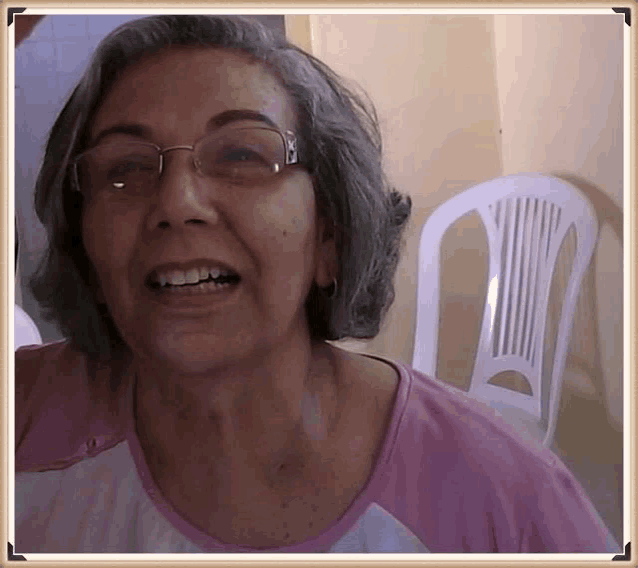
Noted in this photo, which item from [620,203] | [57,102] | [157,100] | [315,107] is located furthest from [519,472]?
[57,102]

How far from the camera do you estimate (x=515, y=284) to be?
3.43ft

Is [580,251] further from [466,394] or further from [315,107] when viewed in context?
[315,107]

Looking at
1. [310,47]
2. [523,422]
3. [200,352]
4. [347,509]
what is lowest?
[347,509]

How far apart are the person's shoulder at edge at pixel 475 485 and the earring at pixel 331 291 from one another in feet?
0.51

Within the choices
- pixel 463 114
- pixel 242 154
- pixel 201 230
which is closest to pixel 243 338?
pixel 201 230

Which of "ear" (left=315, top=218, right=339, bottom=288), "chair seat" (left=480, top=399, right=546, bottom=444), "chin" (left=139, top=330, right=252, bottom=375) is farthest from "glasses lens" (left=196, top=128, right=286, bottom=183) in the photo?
"chair seat" (left=480, top=399, right=546, bottom=444)

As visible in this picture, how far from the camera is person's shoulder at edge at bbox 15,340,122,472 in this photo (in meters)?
1.07

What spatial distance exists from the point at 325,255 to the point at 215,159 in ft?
0.71

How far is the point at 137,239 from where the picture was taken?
1017mm

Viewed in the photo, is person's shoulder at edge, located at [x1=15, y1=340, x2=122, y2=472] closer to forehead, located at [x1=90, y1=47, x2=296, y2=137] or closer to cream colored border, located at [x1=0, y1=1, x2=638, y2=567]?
cream colored border, located at [x1=0, y1=1, x2=638, y2=567]

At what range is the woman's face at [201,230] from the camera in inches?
39.4

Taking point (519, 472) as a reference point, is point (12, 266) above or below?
above

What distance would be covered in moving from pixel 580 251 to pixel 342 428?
1.51 feet

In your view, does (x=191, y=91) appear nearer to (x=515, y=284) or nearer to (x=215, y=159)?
(x=215, y=159)
